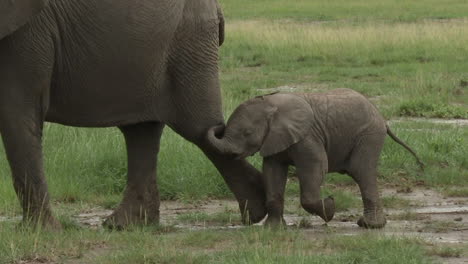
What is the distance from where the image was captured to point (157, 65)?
6.98 metres

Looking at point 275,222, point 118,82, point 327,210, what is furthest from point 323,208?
point 118,82

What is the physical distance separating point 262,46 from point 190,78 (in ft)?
44.2

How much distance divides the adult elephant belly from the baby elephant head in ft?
1.76

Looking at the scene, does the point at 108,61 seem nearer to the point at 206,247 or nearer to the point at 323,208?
the point at 206,247

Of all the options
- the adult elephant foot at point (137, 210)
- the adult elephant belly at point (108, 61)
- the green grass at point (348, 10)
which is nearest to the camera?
the adult elephant belly at point (108, 61)

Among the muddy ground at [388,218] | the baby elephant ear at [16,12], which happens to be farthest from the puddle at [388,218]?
the baby elephant ear at [16,12]

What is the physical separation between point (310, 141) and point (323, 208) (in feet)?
1.33

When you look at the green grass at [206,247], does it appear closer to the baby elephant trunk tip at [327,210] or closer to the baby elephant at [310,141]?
the baby elephant trunk tip at [327,210]

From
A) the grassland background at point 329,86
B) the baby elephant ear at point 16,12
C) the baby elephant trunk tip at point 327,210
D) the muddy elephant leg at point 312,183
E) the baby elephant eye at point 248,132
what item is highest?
the baby elephant ear at point 16,12

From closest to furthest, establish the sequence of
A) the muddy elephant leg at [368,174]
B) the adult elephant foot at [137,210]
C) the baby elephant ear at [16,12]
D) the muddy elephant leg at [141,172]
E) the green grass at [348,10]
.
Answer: the baby elephant ear at [16,12] → the muddy elephant leg at [368,174] → the adult elephant foot at [137,210] → the muddy elephant leg at [141,172] → the green grass at [348,10]

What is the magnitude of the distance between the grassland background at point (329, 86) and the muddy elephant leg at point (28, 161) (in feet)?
2.61

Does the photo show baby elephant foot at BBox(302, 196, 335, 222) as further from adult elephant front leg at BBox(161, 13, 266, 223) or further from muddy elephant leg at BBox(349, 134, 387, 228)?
adult elephant front leg at BBox(161, 13, 266, 223)

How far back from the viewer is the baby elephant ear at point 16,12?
6230 mm

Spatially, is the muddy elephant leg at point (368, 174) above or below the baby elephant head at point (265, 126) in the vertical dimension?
below
